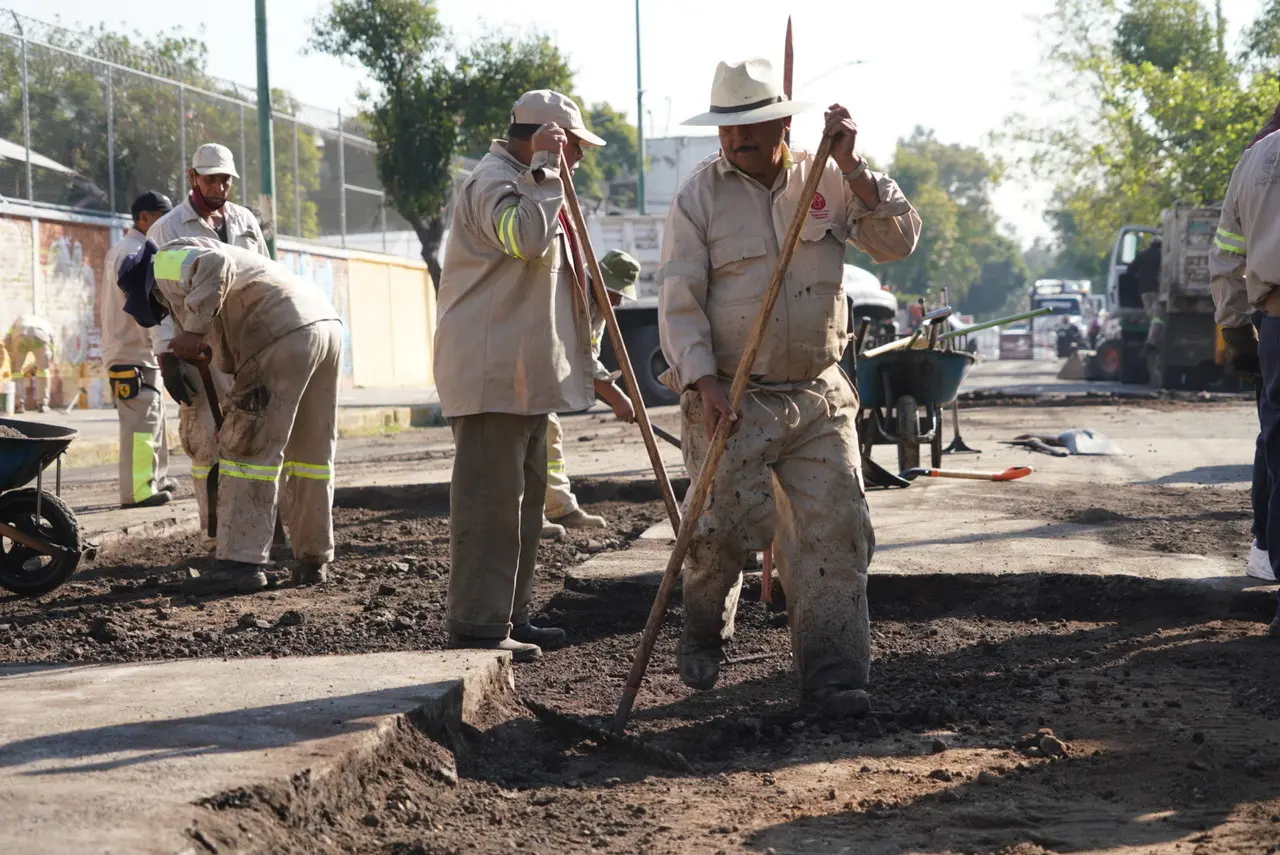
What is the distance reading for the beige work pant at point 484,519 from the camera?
509cm

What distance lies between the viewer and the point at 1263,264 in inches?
210

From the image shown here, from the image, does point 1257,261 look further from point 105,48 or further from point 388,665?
point 105,48

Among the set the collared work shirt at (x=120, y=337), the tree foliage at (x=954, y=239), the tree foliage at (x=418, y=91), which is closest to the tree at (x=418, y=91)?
the tree foliage at (x=418, y=91)

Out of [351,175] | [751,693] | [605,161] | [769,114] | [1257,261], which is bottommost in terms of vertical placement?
[751,693]

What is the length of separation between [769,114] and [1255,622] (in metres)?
2.75

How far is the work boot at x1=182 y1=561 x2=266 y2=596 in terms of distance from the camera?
6.58m

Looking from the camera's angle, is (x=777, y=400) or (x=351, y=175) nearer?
(x=777, y=400)

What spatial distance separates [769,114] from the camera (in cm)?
440

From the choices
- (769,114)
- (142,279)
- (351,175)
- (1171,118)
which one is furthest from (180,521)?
(1171,118)

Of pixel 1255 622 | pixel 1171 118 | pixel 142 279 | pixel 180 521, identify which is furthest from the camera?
pixel 1171 118

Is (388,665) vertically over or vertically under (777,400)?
under

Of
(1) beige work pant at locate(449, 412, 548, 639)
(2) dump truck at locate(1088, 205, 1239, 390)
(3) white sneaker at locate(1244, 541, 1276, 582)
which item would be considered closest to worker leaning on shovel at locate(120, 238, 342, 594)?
(1) beige work pant at locate(449, 412, 548, 639)

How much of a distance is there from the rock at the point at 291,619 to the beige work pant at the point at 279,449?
0.81 metres

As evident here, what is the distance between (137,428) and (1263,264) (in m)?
6.55
